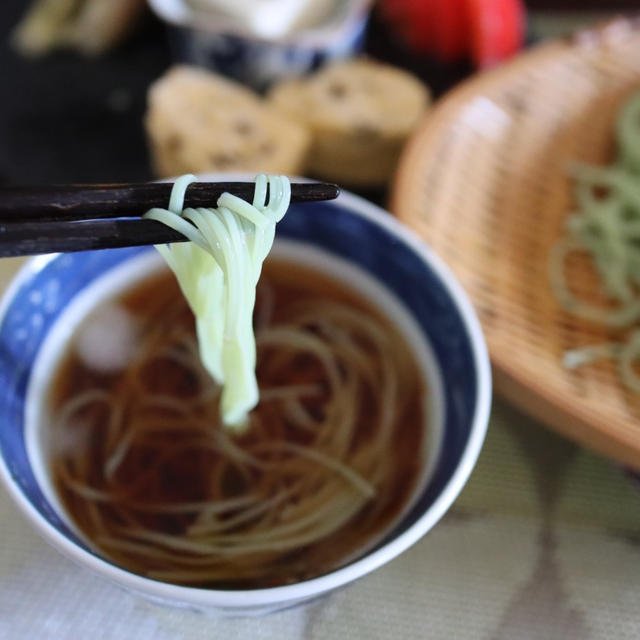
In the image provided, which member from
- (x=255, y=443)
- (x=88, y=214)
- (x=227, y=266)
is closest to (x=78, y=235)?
(x=88, y=214)

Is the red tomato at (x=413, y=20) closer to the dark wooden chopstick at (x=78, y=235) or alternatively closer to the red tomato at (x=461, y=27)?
the red tomato at (x=461, y=27)

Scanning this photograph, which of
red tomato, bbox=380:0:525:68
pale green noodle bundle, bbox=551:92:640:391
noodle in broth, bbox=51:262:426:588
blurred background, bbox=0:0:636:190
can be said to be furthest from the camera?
red tomato, bbox=380:0:525:68

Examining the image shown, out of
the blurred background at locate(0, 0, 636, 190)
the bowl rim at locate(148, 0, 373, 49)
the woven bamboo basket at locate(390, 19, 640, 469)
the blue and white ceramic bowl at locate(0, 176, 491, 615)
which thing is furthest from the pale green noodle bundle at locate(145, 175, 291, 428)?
the bowl rim at locate(148, 0, 373, 49)

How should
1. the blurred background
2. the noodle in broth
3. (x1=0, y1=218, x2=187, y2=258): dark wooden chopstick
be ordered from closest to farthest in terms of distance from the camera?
1. (x1=0, y1=218, x2=187, y2=258): dark wooden chopstick
2. the noodle in broth
3. the blurred background

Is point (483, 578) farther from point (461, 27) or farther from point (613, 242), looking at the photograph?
point (461, 27)

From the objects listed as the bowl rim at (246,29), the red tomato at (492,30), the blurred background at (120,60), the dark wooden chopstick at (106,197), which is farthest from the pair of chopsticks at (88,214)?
the red tomato at (492,30)

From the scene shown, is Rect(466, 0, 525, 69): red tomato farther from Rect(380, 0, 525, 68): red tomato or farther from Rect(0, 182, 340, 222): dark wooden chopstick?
Rect(0, 182, 340, 222): dark wooden chopstick

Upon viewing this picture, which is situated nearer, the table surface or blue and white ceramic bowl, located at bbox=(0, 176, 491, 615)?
blue and white ceramic bowl, located at bbox=(0, 176, 491, 615)
